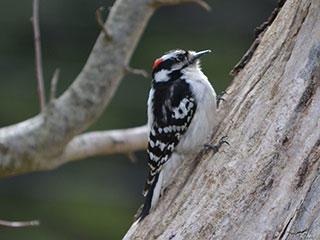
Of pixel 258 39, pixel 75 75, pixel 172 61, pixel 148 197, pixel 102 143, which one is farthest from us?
pixel 75 75

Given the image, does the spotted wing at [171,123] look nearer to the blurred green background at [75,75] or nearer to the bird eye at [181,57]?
the bird eye at [181,57]

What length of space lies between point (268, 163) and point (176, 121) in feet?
3.34

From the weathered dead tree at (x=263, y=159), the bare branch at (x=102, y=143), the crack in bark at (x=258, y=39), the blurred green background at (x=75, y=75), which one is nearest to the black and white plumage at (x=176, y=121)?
the weathered dead tree at (x=263, y=159)

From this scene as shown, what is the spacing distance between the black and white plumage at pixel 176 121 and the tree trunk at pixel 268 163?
30cm

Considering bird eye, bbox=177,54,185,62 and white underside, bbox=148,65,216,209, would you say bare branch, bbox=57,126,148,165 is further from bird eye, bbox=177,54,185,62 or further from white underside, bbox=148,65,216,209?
bird eye, bbox=177,54,185,62

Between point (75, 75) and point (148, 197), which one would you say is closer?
point (148, 197)

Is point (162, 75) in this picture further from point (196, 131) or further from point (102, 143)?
point (102, 143)

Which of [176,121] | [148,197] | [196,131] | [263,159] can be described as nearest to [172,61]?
[176,121]

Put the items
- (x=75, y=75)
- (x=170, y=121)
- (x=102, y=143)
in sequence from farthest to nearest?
(x=75, y=75) → (x=102, y=143) → (x=170, y=121)

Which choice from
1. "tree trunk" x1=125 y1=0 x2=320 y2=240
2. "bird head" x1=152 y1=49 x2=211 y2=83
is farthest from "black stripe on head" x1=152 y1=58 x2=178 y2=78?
"tree trunk" x1=125 y1=0 x2=320 y2=240

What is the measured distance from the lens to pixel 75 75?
38.8ft

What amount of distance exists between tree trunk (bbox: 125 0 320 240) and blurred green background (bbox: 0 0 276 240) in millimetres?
6962

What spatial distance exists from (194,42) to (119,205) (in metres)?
3.46

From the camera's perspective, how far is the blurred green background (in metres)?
11.1
